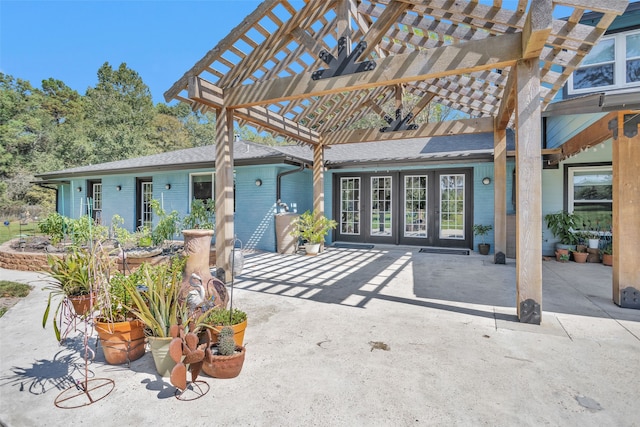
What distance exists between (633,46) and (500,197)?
4.36 m

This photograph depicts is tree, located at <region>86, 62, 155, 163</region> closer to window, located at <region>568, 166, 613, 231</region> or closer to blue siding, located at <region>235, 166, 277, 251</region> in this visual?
blue siding, located at <region>235, 166, 277, 251</region>

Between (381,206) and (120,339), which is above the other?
(381,206)

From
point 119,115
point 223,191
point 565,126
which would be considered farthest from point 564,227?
point 119,115

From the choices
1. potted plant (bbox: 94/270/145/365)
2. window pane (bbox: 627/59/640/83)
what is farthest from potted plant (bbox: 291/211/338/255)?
window pane (bbox: 627/59/640/83)

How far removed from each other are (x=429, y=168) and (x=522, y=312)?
6073 mm

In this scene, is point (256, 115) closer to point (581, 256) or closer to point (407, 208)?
point (407, 208)

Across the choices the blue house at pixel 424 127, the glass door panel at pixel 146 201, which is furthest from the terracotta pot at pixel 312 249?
the glass door panel at pixel 146 201

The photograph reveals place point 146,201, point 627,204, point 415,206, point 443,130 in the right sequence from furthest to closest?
point 146,201
point 415,206
point 443,130
point 627,204

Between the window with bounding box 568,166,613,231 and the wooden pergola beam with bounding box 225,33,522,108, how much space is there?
5.72 metres

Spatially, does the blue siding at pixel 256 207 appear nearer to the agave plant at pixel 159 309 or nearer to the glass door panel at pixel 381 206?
the glass door panel at pixel 381 206

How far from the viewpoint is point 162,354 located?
2258 millimetres

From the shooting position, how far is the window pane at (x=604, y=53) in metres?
6.86

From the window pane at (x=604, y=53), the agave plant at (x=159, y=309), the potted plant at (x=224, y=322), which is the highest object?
the window pane at (x=604, y=53)

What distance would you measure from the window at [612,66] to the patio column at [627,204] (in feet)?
14.9
